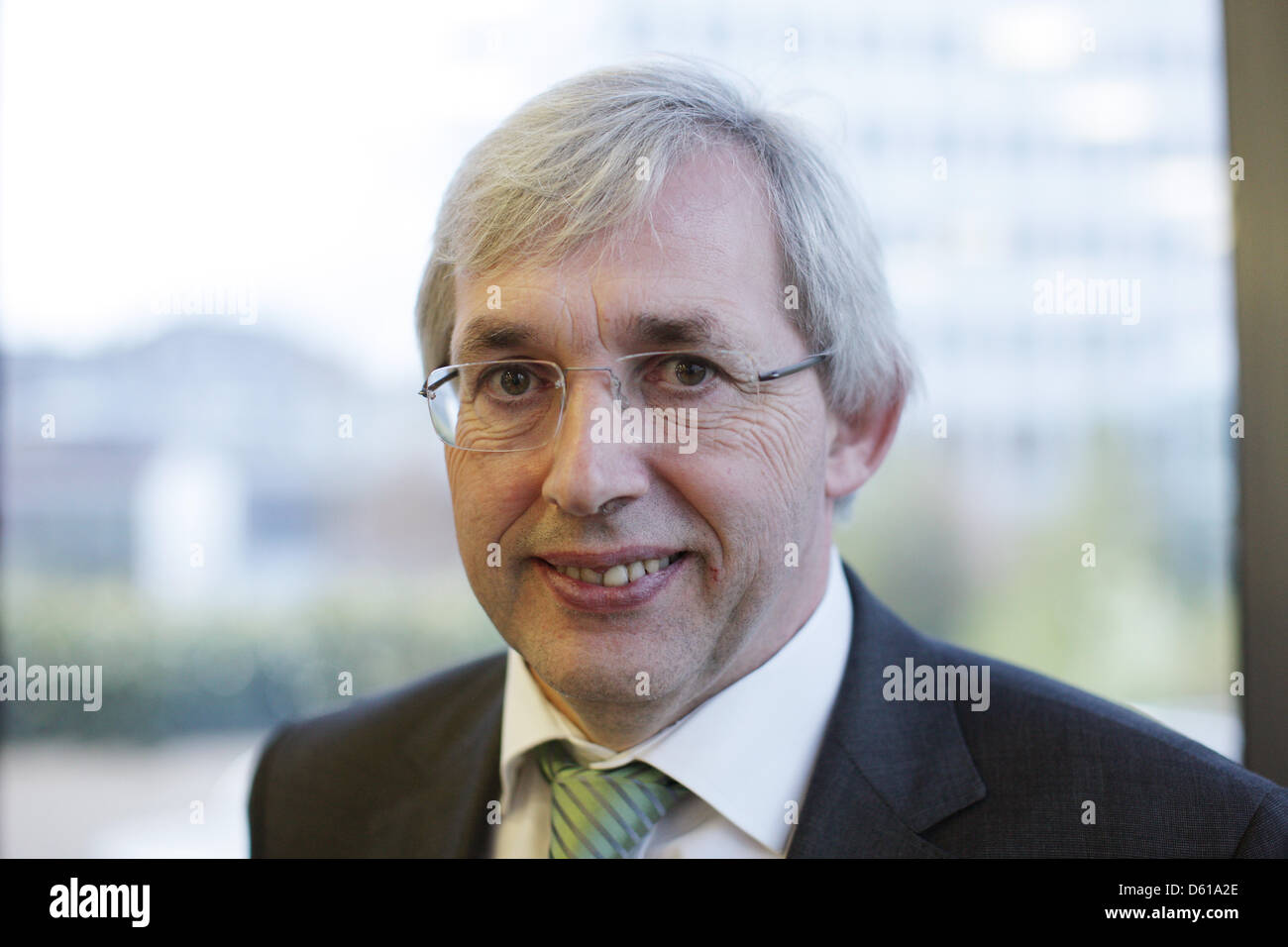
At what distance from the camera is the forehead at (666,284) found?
1.19 metres

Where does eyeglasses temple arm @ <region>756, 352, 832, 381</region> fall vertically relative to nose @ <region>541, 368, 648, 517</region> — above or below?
above

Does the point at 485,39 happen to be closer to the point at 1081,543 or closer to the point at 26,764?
the point at 1081,543

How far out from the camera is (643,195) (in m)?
1.22

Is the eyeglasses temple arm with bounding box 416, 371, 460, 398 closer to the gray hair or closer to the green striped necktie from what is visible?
the gray hair

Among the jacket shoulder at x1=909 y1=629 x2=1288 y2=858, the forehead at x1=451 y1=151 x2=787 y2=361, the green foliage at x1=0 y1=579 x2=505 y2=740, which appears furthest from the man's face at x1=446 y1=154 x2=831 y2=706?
the green foliage at x1=0 y1=579 x2=505 y2=740

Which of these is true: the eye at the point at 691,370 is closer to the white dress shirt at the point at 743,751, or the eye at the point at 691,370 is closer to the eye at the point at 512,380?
the eye at the point at 512,380

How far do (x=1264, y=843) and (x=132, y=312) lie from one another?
300cm

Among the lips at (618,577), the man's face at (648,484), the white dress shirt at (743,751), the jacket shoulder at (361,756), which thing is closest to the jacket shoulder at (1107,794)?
the white dress shirt at (743,751)

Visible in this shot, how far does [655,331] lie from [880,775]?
2.28 feet

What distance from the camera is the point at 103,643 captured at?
2.58 m

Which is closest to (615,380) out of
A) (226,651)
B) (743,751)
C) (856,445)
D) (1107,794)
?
(856,445)

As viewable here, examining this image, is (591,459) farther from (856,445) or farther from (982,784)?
(982,784)

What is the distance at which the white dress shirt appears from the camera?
130cm

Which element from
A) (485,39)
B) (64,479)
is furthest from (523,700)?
(64,479)
